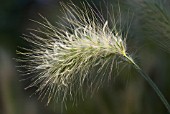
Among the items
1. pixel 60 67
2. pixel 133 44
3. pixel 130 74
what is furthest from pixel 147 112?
Answer: pixel 60 67

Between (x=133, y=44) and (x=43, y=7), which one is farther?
(x=43, y=7)

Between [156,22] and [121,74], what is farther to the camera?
[121,74]

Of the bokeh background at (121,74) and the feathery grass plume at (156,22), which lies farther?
the bokeh background at (121,74)

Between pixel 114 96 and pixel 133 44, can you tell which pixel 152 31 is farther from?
pixel 114 96

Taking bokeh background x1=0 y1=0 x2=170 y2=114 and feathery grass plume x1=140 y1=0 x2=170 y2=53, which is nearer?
feathery grass plume x1=140 y1=0 x2=170 y2=53

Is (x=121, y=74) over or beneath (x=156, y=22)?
over
